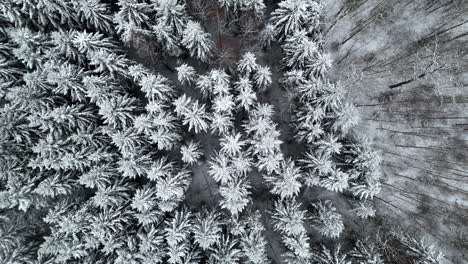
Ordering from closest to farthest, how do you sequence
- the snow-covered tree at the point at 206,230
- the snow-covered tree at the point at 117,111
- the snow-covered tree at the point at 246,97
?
1. the snow-covered tree at the point at 117,111
2. the snow-covered tree at the point at 206,230
3. the snow-covered tree at the point at 246,97

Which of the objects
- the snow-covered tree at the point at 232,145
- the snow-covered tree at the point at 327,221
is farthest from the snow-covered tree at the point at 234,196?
the snow-covered tree at the point at 327,221

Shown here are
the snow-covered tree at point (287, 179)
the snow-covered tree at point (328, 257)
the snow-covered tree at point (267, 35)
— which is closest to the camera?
the snow-covered tree at point (287, 179)

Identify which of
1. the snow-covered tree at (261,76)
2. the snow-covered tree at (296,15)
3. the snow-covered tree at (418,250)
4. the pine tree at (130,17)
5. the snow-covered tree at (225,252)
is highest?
the snow-covered tree at (296,15)

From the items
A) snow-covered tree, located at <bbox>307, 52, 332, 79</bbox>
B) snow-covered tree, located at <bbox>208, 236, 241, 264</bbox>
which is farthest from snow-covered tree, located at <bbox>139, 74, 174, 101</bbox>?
snow-covered tree, located at <bbox>208, 236, 241, 264</bbox>

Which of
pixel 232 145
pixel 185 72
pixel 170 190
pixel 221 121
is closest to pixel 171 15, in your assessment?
pixel 185 72

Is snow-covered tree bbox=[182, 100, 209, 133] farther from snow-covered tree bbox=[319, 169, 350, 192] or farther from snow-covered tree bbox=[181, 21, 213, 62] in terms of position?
snow-covered tree bbox=[319, 169, 350, 192]

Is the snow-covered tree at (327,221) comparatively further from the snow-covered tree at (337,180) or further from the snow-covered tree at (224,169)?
the snow-covered tree at (224,169)
